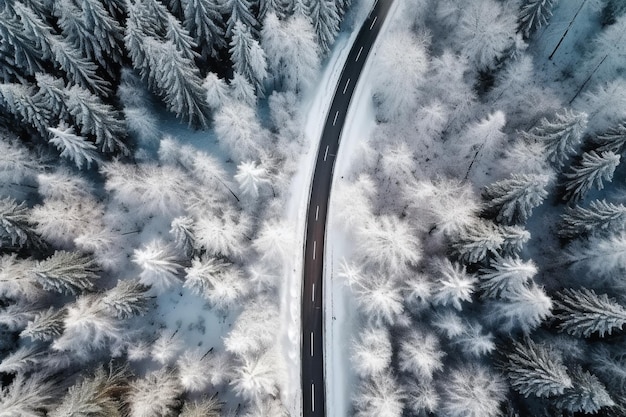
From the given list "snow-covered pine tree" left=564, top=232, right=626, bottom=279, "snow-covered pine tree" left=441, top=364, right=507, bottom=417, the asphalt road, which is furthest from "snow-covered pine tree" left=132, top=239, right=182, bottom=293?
"snow-covered pine tree" left=564, top=232, right=626, bottom=279

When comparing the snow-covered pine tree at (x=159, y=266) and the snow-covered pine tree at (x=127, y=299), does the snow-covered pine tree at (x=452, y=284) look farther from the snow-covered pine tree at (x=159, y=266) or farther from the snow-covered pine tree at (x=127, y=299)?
the snow-covered pine tree at (x=127, y=299)

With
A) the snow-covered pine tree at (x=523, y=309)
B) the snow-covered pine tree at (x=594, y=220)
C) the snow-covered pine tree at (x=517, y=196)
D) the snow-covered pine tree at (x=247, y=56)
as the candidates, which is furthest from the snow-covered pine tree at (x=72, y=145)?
the snow-covered pine tree at (x=594, y=220)

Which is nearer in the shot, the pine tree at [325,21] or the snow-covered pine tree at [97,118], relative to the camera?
the snow-covered pine tree at [97,118]

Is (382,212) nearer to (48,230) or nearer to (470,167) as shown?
(470,167)

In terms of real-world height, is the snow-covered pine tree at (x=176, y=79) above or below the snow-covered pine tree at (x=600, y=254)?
below

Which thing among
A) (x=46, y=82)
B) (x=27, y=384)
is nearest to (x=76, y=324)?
(x=27, y=384)

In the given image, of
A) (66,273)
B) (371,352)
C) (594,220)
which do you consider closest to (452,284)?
(371,352)
